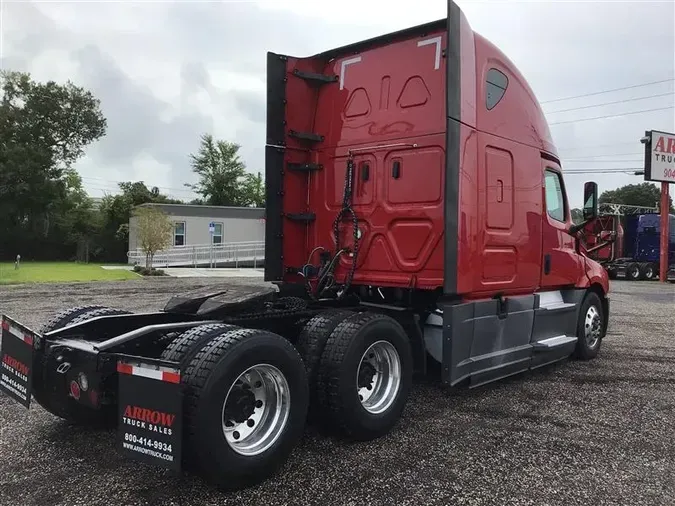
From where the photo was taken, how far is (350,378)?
13.3 ft

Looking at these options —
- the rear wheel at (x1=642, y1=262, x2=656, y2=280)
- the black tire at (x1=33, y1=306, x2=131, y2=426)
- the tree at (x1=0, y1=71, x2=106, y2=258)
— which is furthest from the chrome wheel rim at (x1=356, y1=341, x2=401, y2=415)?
the tree at (x1=0, y1=71, x2=106, y2=258)

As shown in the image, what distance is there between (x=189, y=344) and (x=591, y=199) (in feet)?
17.2

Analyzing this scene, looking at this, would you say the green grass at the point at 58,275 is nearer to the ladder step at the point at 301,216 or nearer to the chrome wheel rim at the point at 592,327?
the ladder step at the point at 301,216

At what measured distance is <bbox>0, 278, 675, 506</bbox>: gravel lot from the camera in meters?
3.35

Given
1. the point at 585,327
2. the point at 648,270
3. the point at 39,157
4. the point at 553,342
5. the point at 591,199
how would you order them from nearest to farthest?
the point at 553,342
the point at 591,199
the point at 585,327
the point at 648,270
the point at 39,157

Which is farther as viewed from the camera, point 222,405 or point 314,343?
point 314,343

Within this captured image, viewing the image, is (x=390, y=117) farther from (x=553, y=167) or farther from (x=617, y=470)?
(x=617, y=470)

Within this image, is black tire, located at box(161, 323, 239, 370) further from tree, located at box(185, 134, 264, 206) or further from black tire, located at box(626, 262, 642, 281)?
tree, located at box(185, 134, 264, 206)

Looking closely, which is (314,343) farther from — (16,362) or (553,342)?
(553,342)

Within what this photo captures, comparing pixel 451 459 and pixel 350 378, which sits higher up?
pixel 350 378

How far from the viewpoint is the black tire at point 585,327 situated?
7105 millimetres

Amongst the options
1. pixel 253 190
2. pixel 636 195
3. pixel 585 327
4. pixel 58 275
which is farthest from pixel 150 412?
pixel 636 195

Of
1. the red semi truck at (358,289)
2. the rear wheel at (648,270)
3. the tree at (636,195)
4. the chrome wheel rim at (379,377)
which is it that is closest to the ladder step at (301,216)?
the red semi truck at (358,289)

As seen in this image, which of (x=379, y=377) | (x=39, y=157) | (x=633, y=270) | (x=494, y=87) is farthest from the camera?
(x=39, y=157)
